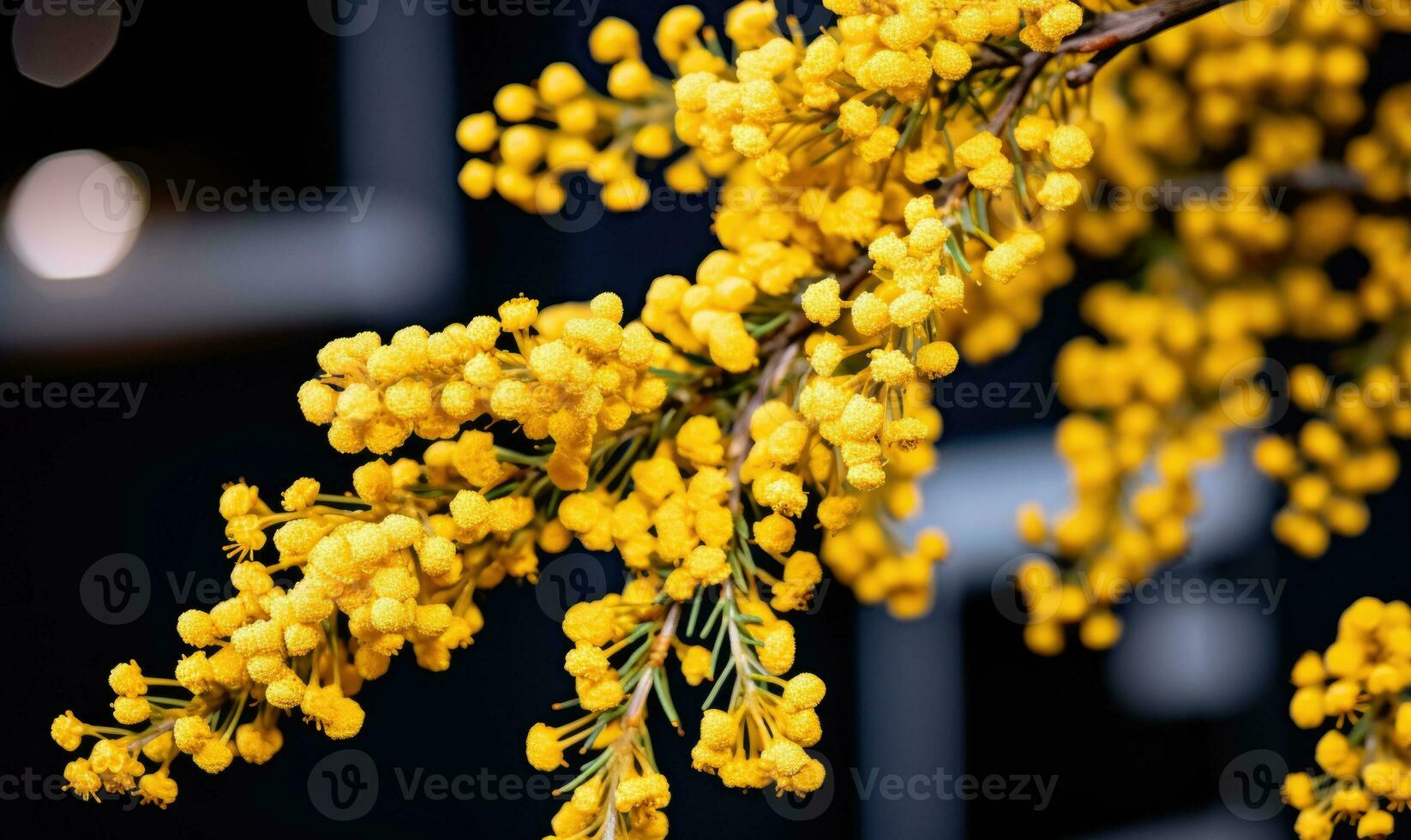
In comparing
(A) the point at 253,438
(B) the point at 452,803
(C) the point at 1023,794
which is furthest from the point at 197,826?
(C) the point at 1023,794

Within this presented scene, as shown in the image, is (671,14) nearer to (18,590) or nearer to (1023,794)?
(18,590)

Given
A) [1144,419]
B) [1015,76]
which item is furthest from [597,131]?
[1144,419]

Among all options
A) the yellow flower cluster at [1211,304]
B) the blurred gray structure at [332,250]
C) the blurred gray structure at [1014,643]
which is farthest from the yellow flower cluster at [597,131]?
the blurred gray structure at [1014,643]

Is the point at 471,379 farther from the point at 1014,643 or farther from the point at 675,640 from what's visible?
the point at 1014,643

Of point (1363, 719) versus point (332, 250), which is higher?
point (332, 250)

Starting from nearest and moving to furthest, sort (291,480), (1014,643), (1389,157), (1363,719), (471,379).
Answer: (471,379) < (1363,719) < (1389,157) < (291,480) < (1014,643)

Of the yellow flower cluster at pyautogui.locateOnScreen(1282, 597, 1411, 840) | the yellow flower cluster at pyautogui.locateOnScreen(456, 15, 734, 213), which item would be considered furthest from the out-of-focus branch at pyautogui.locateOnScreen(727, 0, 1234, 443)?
the yellow flower cluster at pyautogui.locateOnScreen(1282, 597, 1411, 840)
